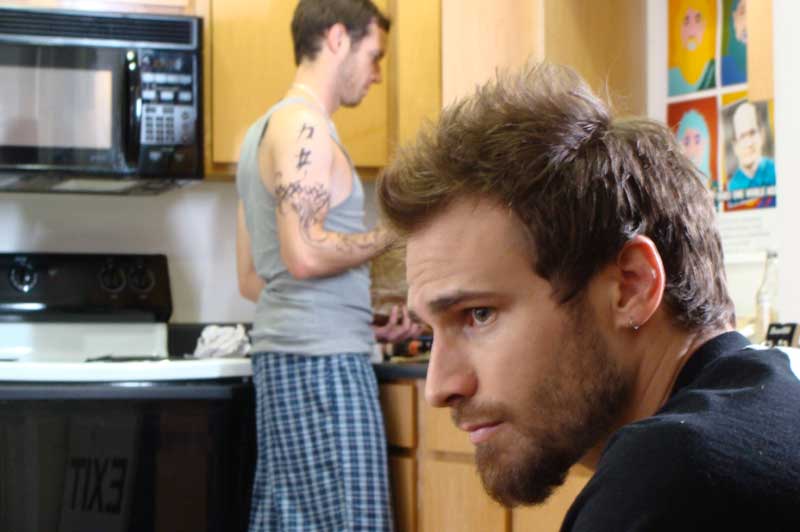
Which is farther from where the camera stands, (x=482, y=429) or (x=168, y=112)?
(x=168, y=112)

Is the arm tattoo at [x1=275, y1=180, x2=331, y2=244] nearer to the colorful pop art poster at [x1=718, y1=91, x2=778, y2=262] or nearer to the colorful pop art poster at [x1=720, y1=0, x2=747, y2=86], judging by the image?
the colorful pop art poster at [x1=718, y1=91, x2=778, y2=262]

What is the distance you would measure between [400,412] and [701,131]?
0.94 meters

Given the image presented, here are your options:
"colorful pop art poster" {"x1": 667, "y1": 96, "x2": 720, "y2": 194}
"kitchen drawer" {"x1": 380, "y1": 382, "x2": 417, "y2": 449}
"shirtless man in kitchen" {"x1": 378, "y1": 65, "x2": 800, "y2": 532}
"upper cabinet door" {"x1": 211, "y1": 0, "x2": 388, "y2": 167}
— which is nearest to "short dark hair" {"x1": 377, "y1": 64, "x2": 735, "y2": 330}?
"shirtless man in kitchen" {"x1": 378, "y1": 65, "x2": 800, "y2": 532}

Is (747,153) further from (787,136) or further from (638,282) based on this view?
(638,282)

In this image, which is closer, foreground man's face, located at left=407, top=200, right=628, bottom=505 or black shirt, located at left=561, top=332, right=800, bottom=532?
black shirt, located at left=561, top=332, right=800, bottom=532

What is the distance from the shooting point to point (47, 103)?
2.79 meters

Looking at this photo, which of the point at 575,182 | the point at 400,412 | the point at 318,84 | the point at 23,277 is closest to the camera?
the point at 575,182

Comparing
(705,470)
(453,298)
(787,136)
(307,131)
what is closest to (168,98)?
(307,131)

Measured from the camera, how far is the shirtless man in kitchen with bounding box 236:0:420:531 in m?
2.30

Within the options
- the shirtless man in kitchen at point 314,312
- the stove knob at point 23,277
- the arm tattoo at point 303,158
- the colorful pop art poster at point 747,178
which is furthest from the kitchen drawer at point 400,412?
the stove knob at point 23,277

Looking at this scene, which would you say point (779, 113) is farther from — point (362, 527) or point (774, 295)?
point (362, 527)

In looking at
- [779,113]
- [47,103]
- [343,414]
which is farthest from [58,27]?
[779,113]

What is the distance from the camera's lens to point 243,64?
9.95ft

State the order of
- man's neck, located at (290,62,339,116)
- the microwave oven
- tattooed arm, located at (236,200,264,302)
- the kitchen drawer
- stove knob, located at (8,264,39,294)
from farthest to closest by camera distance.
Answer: stove knob, located at (8,264,39,294) < the microwave oven < tattooed arm, located at (236,200,264,302) < the kitchen drawer < man's neck, located at (290,62,339,116)
